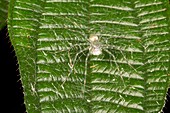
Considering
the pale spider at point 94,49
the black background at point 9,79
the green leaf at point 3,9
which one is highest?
the green leaf at point 3,9

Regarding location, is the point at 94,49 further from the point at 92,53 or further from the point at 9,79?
the point at 9,79

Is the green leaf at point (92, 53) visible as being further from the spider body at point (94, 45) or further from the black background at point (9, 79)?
the black background at point (9, 79)

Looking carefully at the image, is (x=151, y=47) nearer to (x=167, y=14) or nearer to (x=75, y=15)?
(x=167, y=14)

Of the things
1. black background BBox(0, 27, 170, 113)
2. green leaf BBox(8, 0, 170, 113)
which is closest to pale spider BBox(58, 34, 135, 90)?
green leaf BBox(8, 0, 170, 113)

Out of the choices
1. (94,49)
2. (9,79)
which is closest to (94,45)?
(94,49)

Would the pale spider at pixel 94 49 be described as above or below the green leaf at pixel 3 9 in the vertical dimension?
below

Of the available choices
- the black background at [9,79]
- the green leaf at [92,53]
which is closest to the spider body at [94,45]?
the green leaf at [92,53]

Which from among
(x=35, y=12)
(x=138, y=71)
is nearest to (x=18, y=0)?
(x=35, y=12)
